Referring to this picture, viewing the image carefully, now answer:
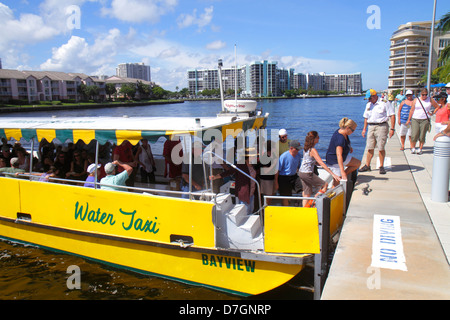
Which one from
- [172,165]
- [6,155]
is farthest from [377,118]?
[6,155]

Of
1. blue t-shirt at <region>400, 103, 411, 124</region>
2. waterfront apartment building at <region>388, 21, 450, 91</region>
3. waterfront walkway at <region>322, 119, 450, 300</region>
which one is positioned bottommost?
waterfront walkway at <region>322, 119, 450, 300</region>

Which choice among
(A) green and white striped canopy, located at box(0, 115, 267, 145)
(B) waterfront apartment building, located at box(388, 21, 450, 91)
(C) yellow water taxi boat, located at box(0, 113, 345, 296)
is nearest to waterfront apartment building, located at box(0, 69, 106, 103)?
(A) green and white striped canopy, located at box(0, 115, 267, 145)

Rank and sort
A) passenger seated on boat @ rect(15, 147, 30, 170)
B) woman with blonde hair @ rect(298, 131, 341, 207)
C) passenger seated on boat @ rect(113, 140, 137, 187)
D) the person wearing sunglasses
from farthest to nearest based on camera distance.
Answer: the person wearing sunglasses < passenger seated on boat @ rect(15, 147, 30, 170) < passenger seated on boat @ rect(113, 140, 137, 187) < woman with blonde hair @ rect(298, 131, 341, 207)

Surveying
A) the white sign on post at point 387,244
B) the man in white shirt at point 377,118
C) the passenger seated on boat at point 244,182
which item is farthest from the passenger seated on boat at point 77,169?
the man in white shirt at point 377,118

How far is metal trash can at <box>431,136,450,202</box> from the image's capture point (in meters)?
6.29

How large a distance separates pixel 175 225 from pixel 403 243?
3.29 meters

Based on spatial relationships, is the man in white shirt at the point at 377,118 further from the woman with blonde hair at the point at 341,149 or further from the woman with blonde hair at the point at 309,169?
the woman with blonde hair at the point at 309,169

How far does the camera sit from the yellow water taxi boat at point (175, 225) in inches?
184

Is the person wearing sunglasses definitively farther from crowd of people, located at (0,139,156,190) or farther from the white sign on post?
crowd of people, located at (0,139,156,190)

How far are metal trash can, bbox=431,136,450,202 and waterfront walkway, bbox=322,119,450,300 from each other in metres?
0.20

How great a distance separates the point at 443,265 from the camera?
4.23m

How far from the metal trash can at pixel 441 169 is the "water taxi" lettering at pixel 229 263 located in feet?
12.8
